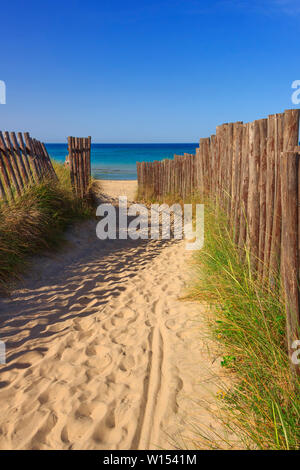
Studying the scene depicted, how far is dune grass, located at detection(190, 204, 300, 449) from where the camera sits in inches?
76.4

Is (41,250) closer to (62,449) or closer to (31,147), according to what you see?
(31,147)

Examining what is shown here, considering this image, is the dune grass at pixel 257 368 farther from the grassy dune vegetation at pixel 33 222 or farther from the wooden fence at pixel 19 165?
the wooden fence at pixel 19 165

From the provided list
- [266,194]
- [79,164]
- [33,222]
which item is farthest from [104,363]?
[79,164]

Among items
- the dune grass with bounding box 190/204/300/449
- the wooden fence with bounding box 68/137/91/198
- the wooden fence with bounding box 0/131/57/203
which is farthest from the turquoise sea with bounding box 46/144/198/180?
the dune grass with bounding box 190/204/300/449

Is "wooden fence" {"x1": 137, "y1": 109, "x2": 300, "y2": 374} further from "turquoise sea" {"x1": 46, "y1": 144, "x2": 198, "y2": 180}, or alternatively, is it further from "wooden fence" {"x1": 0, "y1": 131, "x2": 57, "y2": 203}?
"turquoise sea" {"x1": 46, "y1": 144, "x2": 198, "y2": 180}

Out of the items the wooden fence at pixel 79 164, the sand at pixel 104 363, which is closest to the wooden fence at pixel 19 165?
the wooden fence at pixel 79 164

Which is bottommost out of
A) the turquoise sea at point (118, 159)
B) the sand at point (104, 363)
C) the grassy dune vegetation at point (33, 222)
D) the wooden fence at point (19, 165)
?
the sand at point (104, 363)

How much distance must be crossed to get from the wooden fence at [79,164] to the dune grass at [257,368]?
580 centimetres

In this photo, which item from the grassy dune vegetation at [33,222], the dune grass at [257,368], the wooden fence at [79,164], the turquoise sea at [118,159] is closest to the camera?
the dune grass at [257,368]

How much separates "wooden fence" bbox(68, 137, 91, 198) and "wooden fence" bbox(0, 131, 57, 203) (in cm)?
113

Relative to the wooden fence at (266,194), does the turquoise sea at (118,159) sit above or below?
above

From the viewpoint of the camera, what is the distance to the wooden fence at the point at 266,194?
2205 millimetres

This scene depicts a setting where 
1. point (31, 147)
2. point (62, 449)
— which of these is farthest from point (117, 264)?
point (62, 449)

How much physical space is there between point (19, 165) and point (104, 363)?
4.61 m
